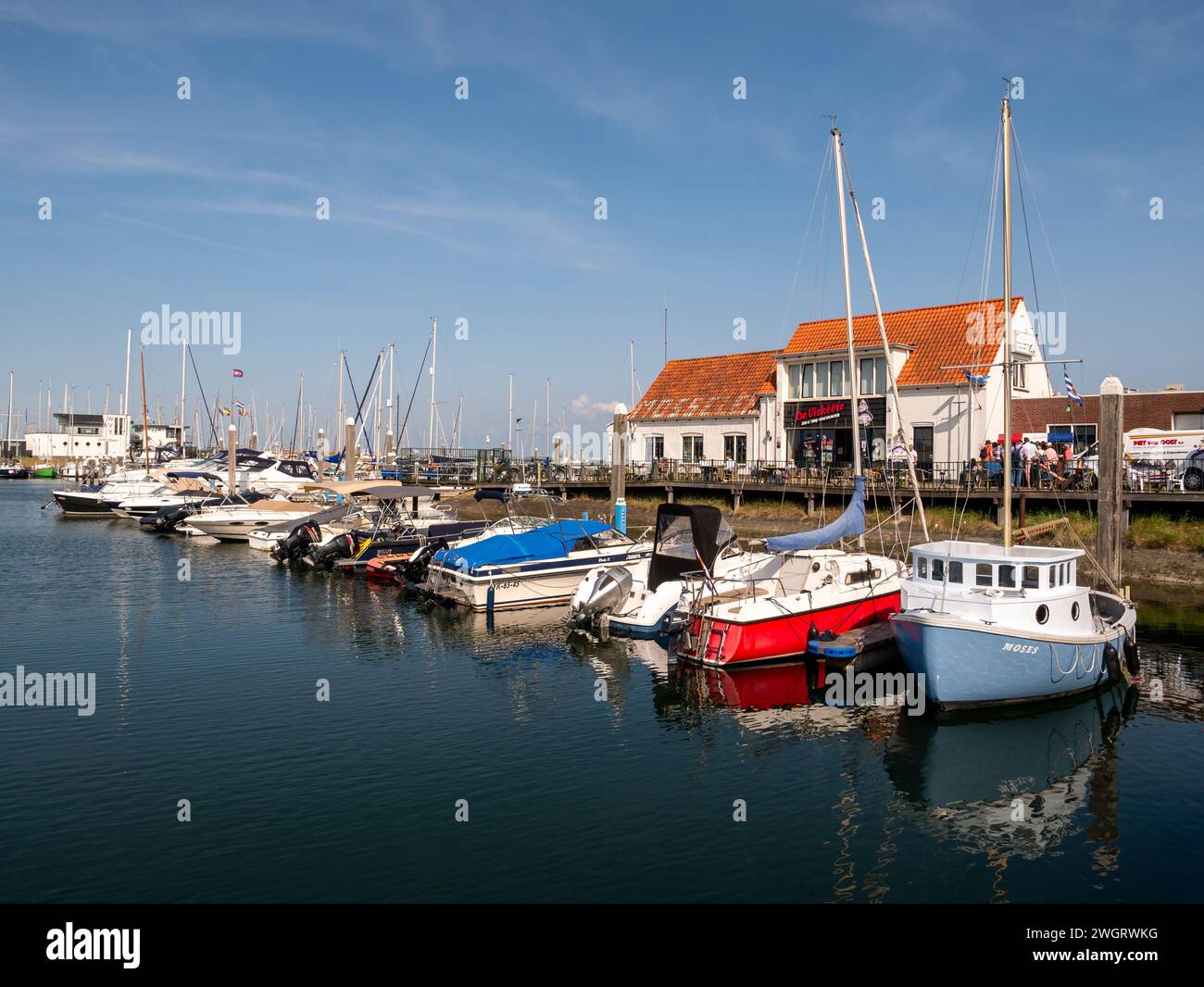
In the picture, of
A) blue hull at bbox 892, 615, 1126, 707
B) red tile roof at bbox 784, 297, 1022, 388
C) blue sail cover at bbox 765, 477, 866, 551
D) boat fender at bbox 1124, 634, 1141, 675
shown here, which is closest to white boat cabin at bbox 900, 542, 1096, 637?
blue hull at bbox 892, 615, 1126, 707

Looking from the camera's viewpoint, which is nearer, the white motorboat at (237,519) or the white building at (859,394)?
the white building at (859,394)

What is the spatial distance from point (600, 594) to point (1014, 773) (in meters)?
13.4

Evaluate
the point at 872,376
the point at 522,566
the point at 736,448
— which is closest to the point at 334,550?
the point at 522,566

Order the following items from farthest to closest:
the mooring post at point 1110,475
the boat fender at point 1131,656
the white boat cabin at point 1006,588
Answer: the mooring post at point 1110,475 < the boat fender at point 1131,656 < the white boat cabin at point 1006,588

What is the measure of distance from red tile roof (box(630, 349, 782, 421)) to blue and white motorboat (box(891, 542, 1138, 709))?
32.9 metres

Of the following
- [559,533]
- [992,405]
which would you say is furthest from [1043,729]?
[992,405]

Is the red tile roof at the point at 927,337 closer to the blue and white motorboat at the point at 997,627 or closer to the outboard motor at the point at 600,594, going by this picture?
the outboard motor at the point at 600,594

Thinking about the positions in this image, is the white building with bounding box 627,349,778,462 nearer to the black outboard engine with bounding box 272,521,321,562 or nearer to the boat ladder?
the black outboard engine with bounding box 272,521,321,562

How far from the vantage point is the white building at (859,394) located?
4475cm

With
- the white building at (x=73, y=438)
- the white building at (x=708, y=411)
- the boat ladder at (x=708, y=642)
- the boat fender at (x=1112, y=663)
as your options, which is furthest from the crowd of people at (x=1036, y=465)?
the white building at (x=73, y=438)

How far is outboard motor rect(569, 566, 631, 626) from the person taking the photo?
1081 inches

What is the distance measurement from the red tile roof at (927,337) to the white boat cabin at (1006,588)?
26.5 metres
